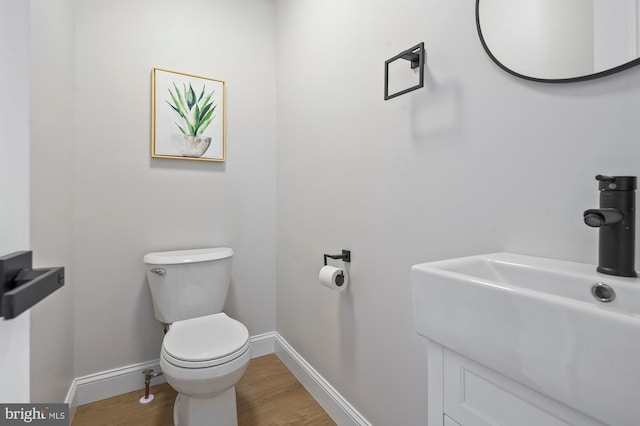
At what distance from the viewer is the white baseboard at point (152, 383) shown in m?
1.47

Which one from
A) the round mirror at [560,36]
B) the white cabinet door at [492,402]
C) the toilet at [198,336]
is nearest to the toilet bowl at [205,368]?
the toilet at [198,336]

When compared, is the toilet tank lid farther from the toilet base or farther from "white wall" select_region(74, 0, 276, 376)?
the toilet base

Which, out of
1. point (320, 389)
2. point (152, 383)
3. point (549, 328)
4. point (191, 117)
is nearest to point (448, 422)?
point (549, 328)

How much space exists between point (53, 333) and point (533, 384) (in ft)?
5.44

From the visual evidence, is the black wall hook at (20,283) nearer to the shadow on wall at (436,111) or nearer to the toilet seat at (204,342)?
the toilet seat at (204,342)

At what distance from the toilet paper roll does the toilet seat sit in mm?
454

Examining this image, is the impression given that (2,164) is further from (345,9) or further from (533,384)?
(345,9)

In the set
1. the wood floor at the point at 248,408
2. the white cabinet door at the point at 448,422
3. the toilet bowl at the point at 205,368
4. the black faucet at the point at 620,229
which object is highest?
the black faucet at the point at 620,229

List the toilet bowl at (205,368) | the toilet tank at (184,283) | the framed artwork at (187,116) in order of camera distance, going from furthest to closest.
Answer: the framed artwork at (187,116) → the toilet tank at (184,283) → the toilet bowl at (205,368)

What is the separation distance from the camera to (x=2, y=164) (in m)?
0.44

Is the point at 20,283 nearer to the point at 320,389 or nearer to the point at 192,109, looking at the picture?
the point at 320,389

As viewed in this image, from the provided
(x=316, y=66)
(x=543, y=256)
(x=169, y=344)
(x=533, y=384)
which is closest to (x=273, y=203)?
(x=316, y=66)

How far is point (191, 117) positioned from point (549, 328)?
197 centimetres

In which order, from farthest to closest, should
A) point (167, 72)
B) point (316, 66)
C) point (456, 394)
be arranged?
point (167, 72)
point (316, 66)
point (456, 394)
